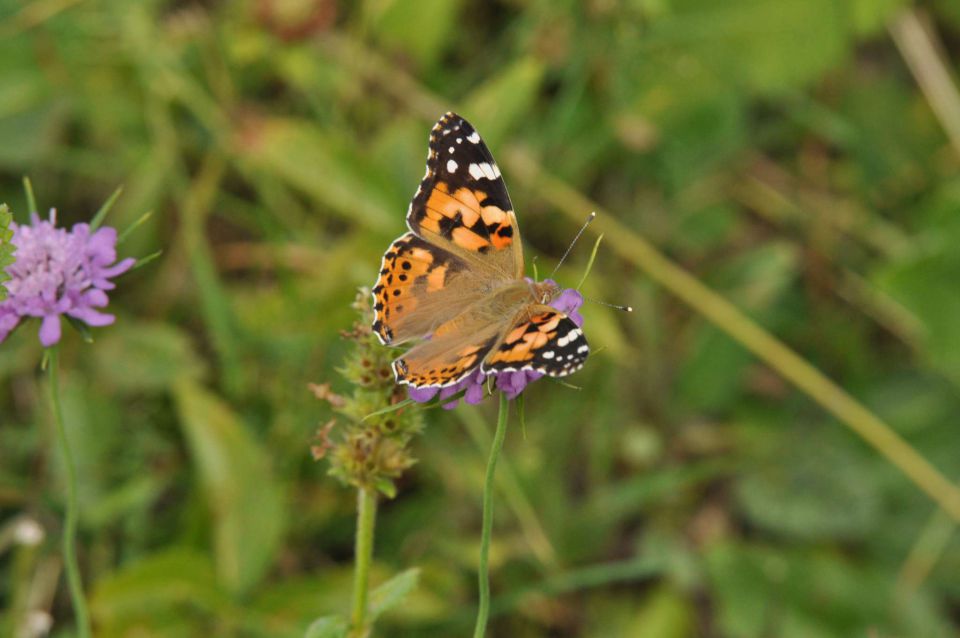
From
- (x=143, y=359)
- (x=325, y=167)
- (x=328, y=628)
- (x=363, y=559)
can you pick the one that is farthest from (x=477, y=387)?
(x=143, y=359)

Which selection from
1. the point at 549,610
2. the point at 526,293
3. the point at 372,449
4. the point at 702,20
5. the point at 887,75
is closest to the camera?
the point at 372,449

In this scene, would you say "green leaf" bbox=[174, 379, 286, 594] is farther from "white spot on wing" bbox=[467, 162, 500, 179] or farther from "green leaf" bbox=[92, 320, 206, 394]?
"white spot on wing" bbox=[467, 162, 500, 179]

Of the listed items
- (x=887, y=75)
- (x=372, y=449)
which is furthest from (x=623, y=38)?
(x=372, y=449)

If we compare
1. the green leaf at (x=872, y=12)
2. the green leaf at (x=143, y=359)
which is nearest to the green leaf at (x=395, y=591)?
the green leaf at (x=143, y=359)

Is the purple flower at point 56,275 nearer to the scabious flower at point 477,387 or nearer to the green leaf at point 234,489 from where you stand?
the scabious flower at point 477,387

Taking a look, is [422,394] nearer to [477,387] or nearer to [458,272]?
[477,387]

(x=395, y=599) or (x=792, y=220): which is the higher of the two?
(x=792, y=220)

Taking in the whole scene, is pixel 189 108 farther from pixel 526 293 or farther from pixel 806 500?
pixel 806 500

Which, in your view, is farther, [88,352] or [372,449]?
[88,352]
